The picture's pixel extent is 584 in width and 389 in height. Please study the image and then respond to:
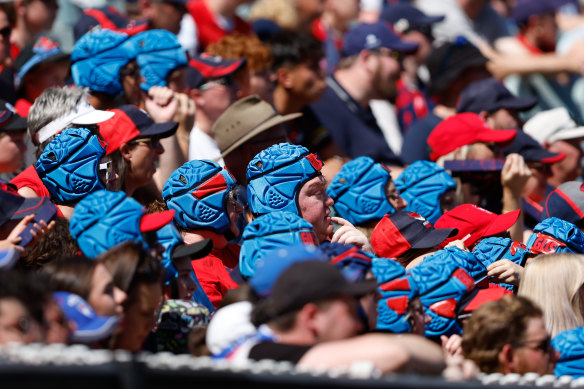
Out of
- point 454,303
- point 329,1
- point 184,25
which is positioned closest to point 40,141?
point 454,303

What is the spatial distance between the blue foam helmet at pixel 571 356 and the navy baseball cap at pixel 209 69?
3.56m

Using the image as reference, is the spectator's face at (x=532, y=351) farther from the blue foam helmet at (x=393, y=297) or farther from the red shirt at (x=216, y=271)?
the red shirt at (x=216, y=271)

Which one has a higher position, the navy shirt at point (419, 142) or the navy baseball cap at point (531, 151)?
the navy baseball cap at point (531, 151)

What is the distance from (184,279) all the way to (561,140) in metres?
4.75

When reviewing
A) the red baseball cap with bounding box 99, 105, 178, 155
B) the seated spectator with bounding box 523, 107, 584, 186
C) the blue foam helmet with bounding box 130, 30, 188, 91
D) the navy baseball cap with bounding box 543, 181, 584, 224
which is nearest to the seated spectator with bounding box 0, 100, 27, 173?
the red baseball cap with bounding box 99, 105, 178, 155

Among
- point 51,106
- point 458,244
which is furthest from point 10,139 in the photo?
point 458,244

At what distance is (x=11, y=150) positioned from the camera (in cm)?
597

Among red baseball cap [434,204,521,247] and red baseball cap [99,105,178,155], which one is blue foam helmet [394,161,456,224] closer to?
red baseball cap [434,204,521,247]

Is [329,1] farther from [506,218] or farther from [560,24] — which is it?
[506,218]

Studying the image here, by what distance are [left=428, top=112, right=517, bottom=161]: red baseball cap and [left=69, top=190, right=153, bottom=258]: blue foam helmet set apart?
3.42 metres

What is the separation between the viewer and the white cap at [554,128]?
869 centimetres

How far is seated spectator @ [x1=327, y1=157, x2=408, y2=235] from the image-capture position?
6.32 meters

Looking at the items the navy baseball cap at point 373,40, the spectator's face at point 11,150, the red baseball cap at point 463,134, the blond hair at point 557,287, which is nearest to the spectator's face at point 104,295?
the spectator's face at point 11,150

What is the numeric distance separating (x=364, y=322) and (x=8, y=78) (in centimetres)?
407
